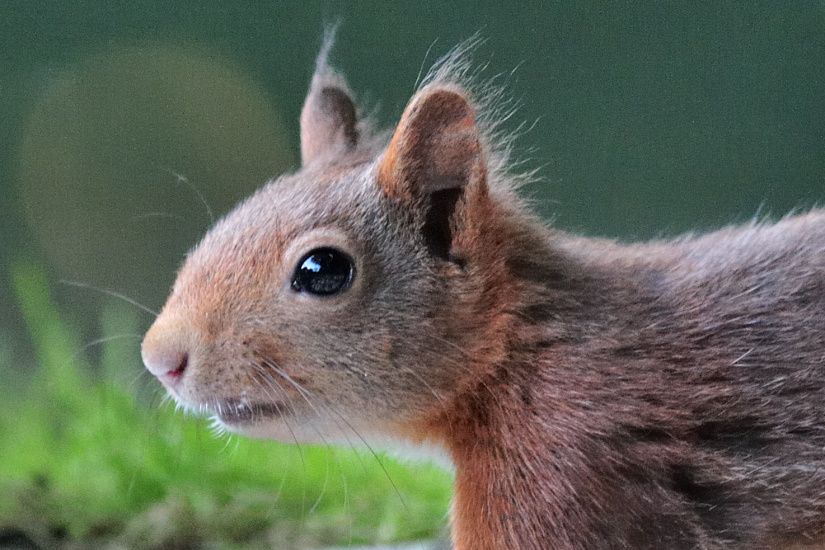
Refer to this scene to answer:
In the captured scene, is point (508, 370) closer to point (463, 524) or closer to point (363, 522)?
point (463, 524)

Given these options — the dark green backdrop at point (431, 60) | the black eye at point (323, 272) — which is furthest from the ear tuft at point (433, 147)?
the dark green backdrop at point (431, 60)

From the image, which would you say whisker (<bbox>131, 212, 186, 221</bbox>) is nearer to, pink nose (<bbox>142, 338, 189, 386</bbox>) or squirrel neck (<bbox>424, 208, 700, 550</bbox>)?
pink nose (<bbox>142, 338, 189, 386</bbox>)

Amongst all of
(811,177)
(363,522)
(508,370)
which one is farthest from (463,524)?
(811,177)

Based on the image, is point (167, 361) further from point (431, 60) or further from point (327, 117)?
point (431, 60)

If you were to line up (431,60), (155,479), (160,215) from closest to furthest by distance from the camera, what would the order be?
(431,60), (155,479), (160,215)

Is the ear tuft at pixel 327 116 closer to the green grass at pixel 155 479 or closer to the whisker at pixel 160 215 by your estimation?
the green grass at pixel 155 479

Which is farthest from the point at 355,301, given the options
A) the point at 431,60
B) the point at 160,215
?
the point at 160,215
